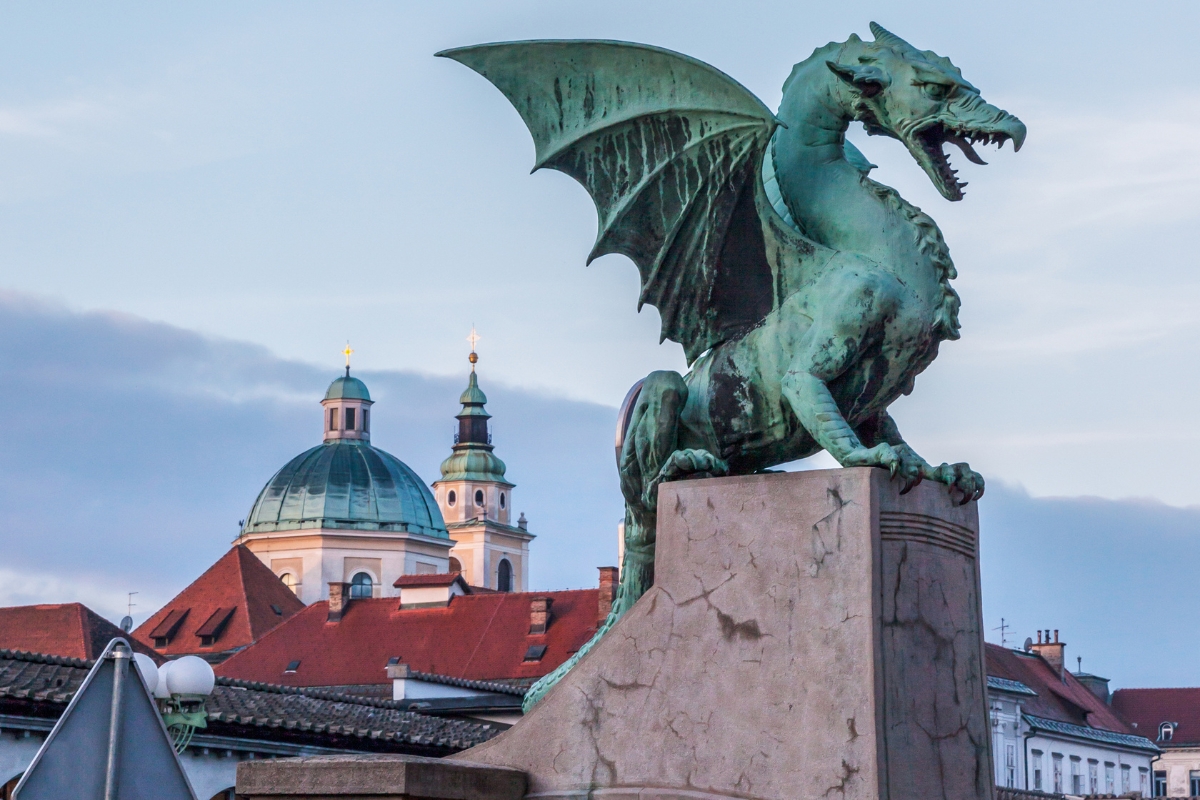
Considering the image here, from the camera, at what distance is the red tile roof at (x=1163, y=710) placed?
76875 millimetres

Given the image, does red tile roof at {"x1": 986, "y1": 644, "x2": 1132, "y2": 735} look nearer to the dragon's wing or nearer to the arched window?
the arched window

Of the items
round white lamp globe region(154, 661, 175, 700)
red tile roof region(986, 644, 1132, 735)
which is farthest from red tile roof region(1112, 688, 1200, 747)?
round white lamp globe region(154, 661, 175, 700)

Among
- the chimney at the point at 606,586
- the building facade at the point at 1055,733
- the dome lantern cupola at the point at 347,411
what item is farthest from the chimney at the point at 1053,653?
the dome lantern cupola at the point at 347,411

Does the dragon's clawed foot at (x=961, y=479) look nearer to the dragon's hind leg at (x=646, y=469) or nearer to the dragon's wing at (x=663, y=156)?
the dragon's hind leg at (x=646, y=469)

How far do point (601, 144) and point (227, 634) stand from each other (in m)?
70.9

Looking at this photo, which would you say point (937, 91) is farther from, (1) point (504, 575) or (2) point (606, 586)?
(1) point (504, 575)

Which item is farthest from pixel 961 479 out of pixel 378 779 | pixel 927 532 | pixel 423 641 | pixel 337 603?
pixel 337 603

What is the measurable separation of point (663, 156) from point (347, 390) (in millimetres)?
97053

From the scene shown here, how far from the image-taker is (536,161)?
779 cm

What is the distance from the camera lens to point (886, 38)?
744 cm

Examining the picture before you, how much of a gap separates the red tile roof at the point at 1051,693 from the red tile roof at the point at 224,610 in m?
29.3

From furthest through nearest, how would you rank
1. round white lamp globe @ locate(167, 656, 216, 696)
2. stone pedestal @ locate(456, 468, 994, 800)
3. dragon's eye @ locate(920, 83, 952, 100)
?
round white lamp globe @ locate(167, 656, 216, 696)
dragon's eye @ locate(920, 83, 952, 100)
stone pedestal @ locate(456, 468, 994, 800)

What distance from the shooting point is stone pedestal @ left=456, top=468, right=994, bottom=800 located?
650 centimetres

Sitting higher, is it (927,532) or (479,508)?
(479,508)
